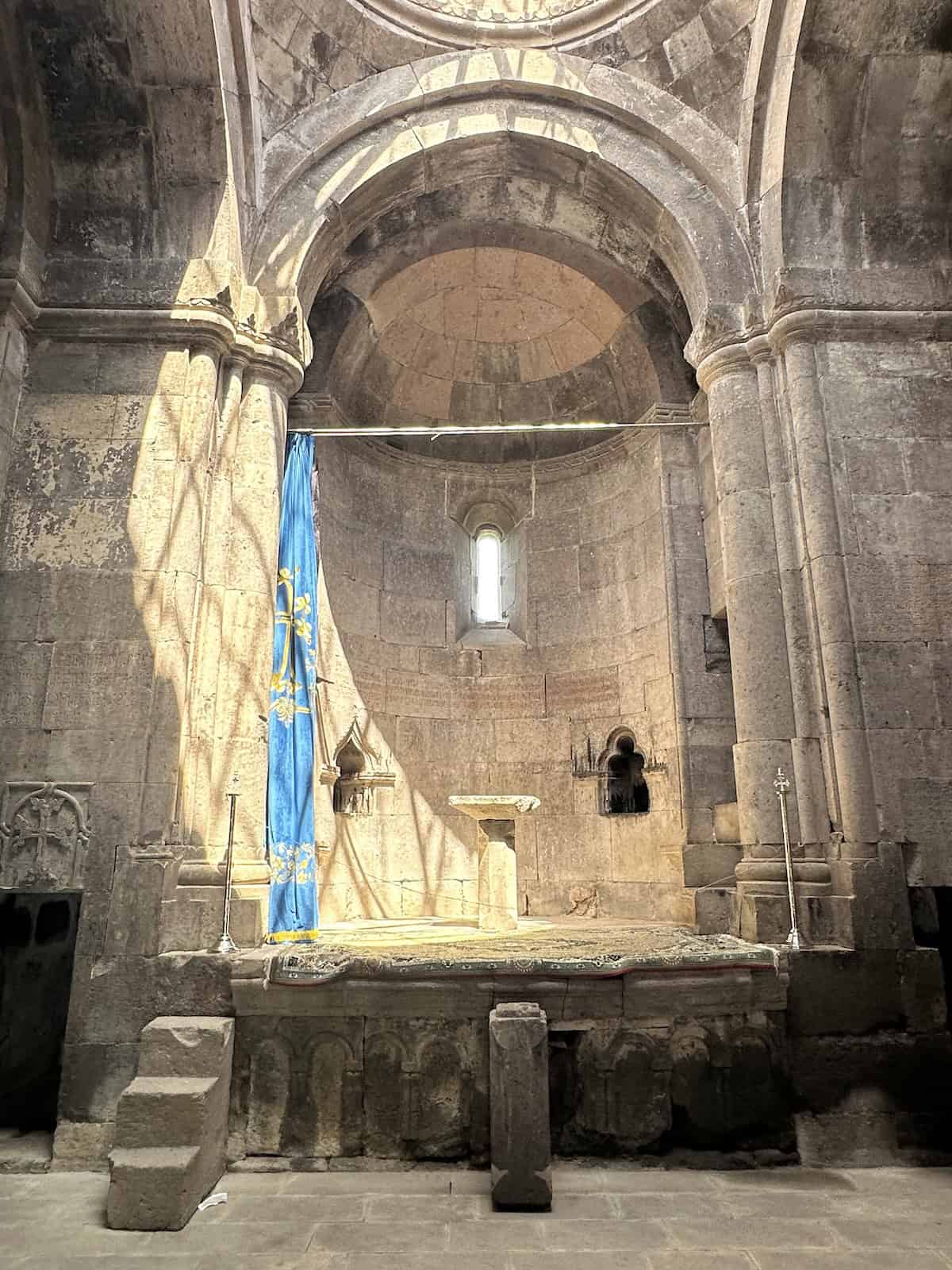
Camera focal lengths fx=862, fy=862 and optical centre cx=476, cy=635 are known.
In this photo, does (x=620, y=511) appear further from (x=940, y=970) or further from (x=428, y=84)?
(x=940, y=970)

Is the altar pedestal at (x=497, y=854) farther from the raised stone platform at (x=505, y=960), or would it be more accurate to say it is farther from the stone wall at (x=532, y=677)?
the stone wall at (x=532, y=677)

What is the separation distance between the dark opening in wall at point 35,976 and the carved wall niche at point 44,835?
0.22 m

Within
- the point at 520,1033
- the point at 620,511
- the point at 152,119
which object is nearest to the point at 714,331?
the point at 620,511

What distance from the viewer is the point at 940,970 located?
5773 mm

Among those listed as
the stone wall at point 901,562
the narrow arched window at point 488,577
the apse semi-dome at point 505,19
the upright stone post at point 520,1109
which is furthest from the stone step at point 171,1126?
the apse semi-dome at point 505,19

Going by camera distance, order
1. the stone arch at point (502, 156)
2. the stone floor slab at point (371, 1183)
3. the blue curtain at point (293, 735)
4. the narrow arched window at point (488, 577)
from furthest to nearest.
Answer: the narrow arched window at point (488, 577) → the stone arch at point (502, 156) → the blue curtain at point (293, 735) → the stone floor slab at point (371, 1183)

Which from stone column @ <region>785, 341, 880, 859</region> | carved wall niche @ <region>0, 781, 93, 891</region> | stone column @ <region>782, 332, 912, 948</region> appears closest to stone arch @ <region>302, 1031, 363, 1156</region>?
carved wall niche @ <region>0, 781, 93, 891</region>

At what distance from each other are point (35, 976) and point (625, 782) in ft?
21.8

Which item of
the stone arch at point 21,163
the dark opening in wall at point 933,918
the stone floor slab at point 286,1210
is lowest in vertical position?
the stone floor slab at point 286,1210

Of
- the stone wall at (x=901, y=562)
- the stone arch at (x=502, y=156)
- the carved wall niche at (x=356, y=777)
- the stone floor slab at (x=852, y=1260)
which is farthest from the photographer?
the carved wall niche at (x=356, y=777)

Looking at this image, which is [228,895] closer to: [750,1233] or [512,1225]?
[512,1225]

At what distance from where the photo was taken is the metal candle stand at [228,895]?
5.74m

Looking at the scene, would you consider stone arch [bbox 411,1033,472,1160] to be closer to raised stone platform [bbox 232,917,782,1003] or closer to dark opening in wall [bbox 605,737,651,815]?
raised stone platform [bbox 232,917,782,1003]

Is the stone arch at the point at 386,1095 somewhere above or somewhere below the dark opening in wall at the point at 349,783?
below
